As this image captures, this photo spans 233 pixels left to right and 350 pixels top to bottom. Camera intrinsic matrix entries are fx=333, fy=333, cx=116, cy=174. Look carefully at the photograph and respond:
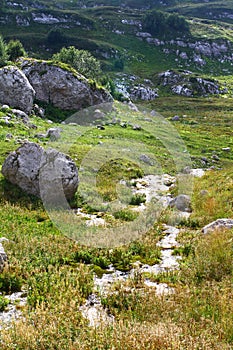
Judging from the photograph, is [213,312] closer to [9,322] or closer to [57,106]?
[9,322]

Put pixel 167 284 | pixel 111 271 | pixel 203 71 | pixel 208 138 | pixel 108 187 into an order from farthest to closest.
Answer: pixel 203 71, pixel 208 138, pixel 108 187, pixel 111 271, pixel 167 284

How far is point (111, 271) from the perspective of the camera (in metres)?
9.97

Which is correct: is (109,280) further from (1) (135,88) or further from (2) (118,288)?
(1) (135,88)

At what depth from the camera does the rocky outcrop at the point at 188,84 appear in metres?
119

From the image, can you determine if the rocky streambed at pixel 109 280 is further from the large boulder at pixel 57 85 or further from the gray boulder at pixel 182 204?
the large boulder at pixel 57 85

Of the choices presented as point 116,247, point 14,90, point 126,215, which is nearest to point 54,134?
point 14,90

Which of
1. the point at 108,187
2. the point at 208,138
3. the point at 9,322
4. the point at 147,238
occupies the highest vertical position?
the point at 9,322

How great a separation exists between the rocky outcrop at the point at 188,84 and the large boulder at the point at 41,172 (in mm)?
107370

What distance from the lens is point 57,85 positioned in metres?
43.9

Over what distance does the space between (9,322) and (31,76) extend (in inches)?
1656

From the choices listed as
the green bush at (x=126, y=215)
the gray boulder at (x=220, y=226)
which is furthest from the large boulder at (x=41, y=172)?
the gray boulder at (x=220, y=226)

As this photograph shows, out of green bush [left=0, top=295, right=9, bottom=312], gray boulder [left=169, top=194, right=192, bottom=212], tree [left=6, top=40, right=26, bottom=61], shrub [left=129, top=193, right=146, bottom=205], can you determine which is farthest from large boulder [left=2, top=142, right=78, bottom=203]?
tree [left=6, top=40, right=26, bottom=61]

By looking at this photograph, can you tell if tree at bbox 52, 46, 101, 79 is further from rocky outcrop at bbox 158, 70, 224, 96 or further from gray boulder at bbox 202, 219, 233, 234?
gray boulder at bbox 202, 219, 233, 234

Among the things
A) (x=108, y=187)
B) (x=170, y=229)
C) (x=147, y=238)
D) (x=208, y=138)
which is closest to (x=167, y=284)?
(x=147, y=238)
